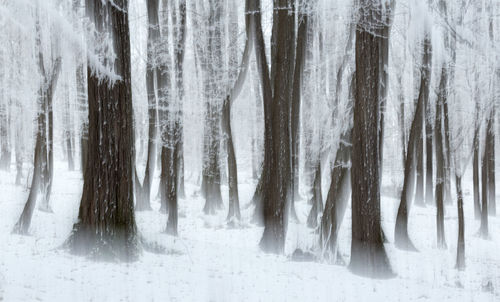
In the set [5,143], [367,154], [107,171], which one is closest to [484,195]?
[367,154]

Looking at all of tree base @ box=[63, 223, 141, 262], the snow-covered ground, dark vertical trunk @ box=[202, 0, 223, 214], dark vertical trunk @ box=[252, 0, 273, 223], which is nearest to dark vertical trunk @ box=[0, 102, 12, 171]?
the snow-covered ground

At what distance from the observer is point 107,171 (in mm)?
8031

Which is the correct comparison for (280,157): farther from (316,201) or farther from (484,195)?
(484,195)

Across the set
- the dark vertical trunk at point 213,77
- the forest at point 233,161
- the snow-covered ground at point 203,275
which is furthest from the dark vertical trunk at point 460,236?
the dark vertical trunk at point 213,77

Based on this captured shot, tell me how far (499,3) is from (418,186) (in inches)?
436

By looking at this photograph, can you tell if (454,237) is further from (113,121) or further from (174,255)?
(113,121)

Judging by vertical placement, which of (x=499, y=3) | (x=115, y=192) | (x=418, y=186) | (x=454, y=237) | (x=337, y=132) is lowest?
(x=454, y=237)

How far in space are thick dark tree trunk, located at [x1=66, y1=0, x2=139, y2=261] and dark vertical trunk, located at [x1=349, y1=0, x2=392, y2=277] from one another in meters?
4.34

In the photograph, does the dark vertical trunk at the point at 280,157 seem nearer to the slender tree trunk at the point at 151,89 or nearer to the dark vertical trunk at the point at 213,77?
the slender tree trunk at the point at 151,89

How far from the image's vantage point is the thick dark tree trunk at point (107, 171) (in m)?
7.91

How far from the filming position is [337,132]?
44.0ft

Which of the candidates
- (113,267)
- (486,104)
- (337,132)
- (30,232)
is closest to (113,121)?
(113,267)

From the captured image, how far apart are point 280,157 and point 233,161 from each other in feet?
15.1

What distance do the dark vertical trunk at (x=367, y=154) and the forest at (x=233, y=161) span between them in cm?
3
